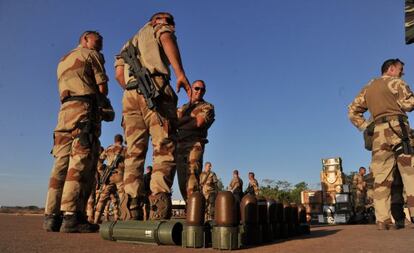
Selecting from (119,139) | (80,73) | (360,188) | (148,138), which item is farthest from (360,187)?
(80,73)

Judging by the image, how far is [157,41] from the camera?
13.8 ft

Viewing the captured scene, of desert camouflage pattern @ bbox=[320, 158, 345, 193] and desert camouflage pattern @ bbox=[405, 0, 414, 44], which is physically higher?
desert camouflage pattern @ bbox=[405, 0, 414, 44]

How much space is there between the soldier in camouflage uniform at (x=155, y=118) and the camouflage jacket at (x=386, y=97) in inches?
123

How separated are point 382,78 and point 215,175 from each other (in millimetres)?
11091

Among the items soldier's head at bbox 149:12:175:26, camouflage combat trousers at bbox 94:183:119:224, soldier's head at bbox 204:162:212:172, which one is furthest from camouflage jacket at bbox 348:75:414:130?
soldier's head at bbox 204:162:212:172

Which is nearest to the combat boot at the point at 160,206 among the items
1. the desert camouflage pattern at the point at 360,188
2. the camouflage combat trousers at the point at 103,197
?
the camouflage combat trousers at the point at 103,197

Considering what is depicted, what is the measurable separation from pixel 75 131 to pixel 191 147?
208 cm

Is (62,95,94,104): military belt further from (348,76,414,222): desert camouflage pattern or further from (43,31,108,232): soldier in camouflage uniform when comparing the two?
(348,76,414,222): desert camouflage pattern

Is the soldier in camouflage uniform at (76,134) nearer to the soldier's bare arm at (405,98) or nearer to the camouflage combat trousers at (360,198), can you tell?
the soldier's bare arm at (405,98)

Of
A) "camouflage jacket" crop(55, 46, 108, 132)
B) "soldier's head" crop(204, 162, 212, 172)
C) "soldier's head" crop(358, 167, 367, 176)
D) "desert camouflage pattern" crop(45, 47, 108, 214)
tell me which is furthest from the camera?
"soldier's head" crop(358, 167, 367, 176)

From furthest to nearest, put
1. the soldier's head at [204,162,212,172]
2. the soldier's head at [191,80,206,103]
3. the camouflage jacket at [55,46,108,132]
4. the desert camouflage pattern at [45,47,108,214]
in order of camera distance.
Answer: the soldier's head at [204,162,212,172] < the soldier's head at [191,80,206,103] < the camouflage jacket at [55,46,108,132] < the desert camouflage pattern at [45,47,108,214]

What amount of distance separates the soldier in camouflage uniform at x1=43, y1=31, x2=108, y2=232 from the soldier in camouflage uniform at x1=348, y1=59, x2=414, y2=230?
3891 mm

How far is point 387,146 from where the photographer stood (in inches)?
207

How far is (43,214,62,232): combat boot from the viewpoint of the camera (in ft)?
14.3
